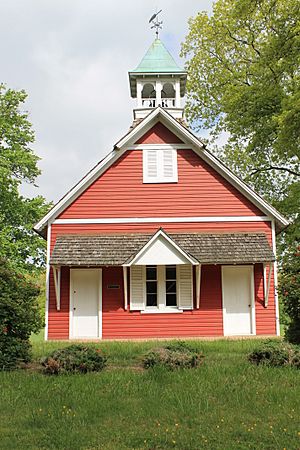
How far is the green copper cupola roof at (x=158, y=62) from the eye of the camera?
20.9m

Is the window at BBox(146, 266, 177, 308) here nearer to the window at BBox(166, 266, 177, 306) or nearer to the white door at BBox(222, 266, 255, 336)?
the window at BBox(166, 266, 177, 306)

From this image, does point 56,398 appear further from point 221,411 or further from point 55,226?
point 55,226

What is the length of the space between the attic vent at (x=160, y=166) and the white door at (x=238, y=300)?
12.2 ft

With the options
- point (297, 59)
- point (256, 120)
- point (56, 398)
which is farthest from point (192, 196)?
point (56, 398)

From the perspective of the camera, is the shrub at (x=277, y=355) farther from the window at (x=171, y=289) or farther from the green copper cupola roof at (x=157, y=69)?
the green copper cupola roof at (x=157, y=69)

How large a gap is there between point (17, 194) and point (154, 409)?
76.4ft

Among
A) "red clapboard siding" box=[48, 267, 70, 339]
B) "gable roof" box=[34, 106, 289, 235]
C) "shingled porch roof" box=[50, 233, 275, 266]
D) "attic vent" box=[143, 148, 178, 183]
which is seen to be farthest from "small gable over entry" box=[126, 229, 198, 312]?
"gable roof" box=[34, 106, 289, 235]

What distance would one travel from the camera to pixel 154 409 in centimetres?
749

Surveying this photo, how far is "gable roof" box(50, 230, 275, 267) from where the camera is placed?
642 inches

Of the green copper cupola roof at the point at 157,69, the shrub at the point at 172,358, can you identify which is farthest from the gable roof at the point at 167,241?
the green copper cupola roof at the point at 157,69

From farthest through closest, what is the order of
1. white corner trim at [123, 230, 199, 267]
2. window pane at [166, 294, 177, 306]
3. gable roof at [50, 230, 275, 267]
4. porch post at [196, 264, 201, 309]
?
window pane at [166, 294, 177, 306], porch post at [196, 264, 201, 309], gable roof at [50, 230, 275, 267], white corner trim at [123, 230, 199, 267]

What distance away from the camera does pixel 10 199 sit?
96.0 ft

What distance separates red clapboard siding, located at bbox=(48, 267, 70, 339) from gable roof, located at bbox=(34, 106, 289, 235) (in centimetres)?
198

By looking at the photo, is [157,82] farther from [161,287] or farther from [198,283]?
[198,283]
